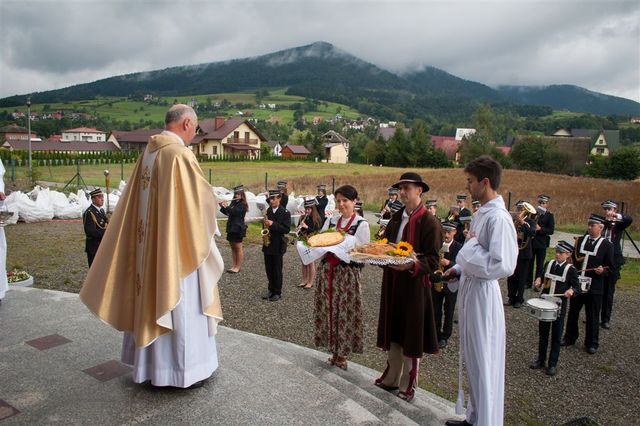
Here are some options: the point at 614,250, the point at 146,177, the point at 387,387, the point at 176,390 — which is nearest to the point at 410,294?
the point at 387,387

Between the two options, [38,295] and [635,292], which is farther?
[635,292]

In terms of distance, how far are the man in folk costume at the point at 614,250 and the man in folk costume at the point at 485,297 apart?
16.9 feet

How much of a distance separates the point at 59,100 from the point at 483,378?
207135mm

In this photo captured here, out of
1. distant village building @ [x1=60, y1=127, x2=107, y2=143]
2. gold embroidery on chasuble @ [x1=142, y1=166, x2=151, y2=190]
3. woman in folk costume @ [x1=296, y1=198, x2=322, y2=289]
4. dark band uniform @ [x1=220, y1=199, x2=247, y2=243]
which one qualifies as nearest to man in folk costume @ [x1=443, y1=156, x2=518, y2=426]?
gold embroidery on chasuble @ [x1=142, y1=166, x2=151, y2=190]

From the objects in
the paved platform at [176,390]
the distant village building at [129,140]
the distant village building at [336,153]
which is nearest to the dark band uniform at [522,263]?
the paved platform at [176,390]

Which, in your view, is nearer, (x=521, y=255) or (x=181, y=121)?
(x=181, y=121)

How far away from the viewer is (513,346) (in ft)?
24.9

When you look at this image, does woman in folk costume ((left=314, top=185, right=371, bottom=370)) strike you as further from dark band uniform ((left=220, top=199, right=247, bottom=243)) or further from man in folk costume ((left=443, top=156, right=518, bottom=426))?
dark band uniform ((left=220, top=199, right=247, bottom=243))

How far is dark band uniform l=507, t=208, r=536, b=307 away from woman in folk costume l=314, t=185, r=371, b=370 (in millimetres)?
5513

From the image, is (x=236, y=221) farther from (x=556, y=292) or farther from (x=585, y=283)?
(x=585, y=283)

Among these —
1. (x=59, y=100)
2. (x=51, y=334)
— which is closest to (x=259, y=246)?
(x=51, y=334)

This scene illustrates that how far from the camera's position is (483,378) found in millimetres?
3971

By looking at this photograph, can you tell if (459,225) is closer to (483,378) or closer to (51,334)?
(483,378)

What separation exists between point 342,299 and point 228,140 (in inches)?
2863
